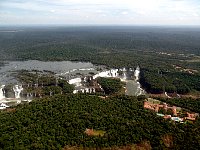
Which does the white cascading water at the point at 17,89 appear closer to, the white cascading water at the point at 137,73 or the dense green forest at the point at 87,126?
the dense green forest at the point at 87,126

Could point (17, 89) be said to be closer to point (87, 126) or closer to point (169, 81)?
point (87, 126)

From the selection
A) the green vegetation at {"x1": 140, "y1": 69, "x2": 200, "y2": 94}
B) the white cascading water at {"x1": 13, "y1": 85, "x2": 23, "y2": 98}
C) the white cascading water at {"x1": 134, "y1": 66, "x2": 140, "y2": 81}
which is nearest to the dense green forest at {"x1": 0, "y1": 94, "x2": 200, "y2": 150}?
the white cascading water at {"x1": 13, "y1": 85, "x2": 23, "y2": 98}

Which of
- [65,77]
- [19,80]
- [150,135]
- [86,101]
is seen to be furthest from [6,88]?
[150,135]

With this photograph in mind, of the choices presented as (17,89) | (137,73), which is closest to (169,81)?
(137,73)

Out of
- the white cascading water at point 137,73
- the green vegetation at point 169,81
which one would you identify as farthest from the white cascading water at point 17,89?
the white cascading water at point 137,73

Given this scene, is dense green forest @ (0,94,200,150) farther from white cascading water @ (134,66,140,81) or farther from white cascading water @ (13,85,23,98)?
white cascading water @ (134,66,140,81)

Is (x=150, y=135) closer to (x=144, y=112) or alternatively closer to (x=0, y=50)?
(x=144, y=112)

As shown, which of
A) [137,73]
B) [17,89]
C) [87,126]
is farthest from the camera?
[137,73]

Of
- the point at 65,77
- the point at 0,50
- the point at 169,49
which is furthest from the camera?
the point at 169,49
